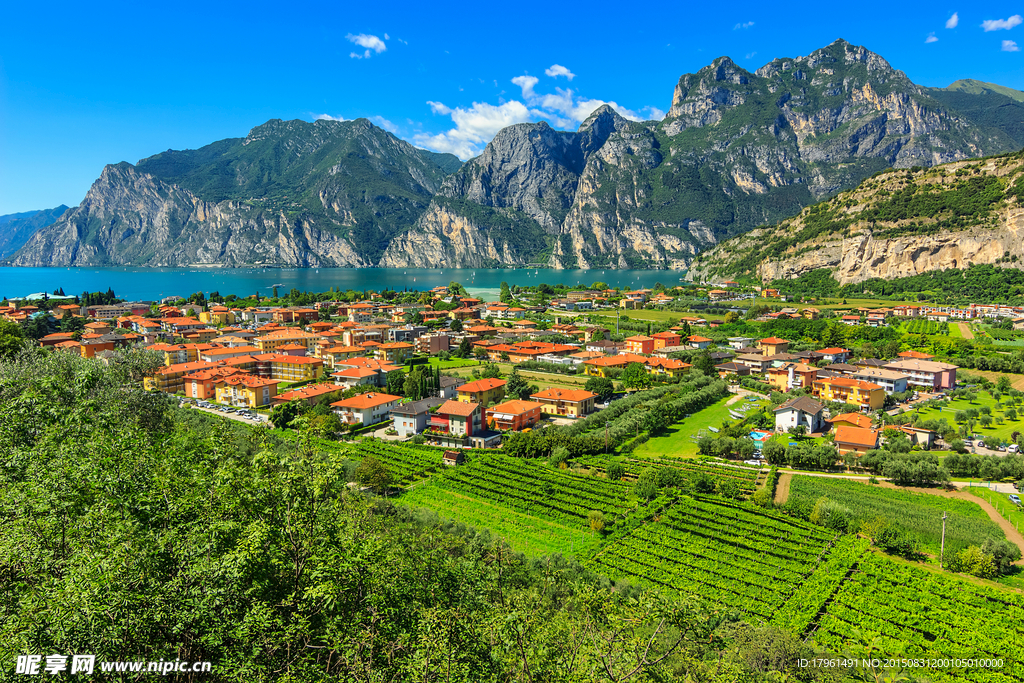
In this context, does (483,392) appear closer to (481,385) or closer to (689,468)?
(481,385)

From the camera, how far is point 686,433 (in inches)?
1147

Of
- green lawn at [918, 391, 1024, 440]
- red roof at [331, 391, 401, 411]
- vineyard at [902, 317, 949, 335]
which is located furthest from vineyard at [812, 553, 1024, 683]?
vineyard at [902, 317, 949, 335]

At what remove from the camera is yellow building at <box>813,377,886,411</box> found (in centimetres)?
3216

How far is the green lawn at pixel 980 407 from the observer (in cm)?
2705

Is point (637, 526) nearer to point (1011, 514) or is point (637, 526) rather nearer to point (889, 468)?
point (889, 468)

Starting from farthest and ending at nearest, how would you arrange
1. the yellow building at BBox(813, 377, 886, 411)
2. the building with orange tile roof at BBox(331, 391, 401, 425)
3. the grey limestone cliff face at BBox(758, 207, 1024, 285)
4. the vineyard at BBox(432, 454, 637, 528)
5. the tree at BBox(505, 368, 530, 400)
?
the grey limestone cliff face at BBox(758, 207, 1024, 285) → the tree at BBox(505, 368, 530, 400) → the yellow building at BBox(813, 377, 886, 411) → the building with orange tile roof at BBox(331, 391, 401, 425) → the vineyard at BBox(432, 454, 637, 528)

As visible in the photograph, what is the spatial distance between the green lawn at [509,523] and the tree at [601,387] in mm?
15960

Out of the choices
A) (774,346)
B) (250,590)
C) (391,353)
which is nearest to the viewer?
Answer: (250,590)

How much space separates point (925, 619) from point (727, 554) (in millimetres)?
4898

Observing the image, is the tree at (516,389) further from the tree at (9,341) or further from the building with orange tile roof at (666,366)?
the tree at (9,341)

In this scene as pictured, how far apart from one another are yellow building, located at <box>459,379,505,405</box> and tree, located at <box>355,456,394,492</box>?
34.8 feet

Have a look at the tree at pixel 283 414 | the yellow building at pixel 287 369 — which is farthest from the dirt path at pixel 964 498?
the yellow building at pixel 287 369

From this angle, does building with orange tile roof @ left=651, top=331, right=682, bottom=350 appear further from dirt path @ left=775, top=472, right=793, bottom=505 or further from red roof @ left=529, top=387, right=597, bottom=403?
dirt path @ left=775, top=472, right=793, bottom=505

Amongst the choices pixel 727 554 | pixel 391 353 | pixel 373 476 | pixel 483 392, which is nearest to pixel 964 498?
pixel 727 554
